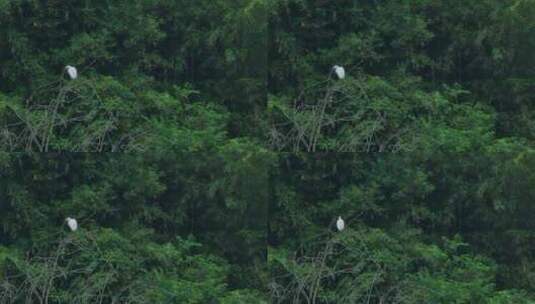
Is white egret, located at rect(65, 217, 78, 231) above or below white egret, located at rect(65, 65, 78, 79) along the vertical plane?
below

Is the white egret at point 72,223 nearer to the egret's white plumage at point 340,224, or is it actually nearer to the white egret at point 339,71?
the egret's white plumage at point 340,224

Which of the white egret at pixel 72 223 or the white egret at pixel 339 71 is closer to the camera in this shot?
the white egret at pixel 72 223

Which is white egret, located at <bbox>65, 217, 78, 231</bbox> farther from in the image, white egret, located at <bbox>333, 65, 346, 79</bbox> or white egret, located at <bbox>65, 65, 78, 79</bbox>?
white egret, located at <bbox>333, 65, 346, 79</bbox>

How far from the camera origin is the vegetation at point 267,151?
181 inches

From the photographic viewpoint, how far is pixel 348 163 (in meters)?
4.67

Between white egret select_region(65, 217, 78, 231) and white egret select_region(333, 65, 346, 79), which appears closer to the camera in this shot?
white egret select_region(65, 217, 78, 231)

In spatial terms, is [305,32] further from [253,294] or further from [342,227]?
[253,294]

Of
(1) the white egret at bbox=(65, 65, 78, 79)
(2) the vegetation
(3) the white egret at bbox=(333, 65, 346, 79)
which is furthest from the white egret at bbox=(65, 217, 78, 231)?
(3) the white egret at bbox=(333, 65, 346, 79)

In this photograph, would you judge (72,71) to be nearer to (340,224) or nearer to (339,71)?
(339,71)

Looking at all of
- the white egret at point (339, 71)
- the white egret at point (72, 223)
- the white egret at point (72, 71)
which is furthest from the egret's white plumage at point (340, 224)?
the white egret at point (72, 71)

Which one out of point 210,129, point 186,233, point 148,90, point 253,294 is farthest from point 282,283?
point 148,90

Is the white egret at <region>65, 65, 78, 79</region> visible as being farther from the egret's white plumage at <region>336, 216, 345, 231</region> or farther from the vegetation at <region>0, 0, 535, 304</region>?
the egret's white plumage at <region>336, 216, 345, 231</region>

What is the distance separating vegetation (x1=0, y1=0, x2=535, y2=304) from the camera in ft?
15.1

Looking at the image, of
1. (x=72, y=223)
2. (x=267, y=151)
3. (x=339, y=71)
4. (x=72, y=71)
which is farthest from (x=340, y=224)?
(x=72, y=71)
